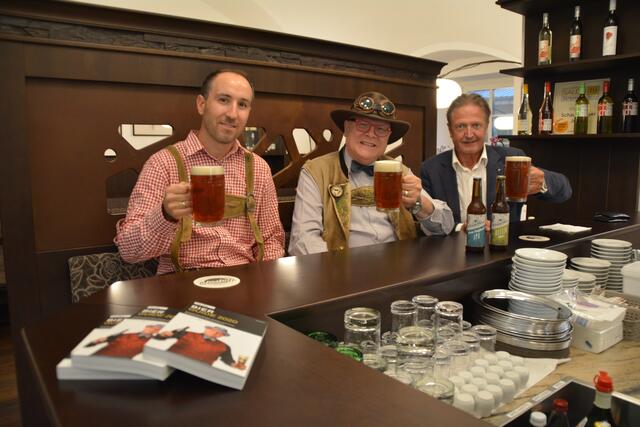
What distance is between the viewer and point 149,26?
2525 mm

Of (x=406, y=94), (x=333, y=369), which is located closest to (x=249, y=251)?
(x=333, y=369)

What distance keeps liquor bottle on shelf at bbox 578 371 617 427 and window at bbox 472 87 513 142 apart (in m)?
10.3

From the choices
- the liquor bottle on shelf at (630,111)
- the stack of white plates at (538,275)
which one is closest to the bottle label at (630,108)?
the liquor bottle on shelf at (630,111)

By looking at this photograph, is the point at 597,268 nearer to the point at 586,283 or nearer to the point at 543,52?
the point at 586,283

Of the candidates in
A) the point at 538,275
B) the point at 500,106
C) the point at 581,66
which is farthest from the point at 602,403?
the point at 500,106

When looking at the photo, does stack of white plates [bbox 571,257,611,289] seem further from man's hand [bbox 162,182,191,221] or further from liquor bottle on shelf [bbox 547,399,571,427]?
man's hand [bbox 162,182,191,221]

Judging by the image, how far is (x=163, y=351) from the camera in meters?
0.84

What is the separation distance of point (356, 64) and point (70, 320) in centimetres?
276

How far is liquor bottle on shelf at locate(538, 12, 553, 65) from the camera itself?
12.9 ft

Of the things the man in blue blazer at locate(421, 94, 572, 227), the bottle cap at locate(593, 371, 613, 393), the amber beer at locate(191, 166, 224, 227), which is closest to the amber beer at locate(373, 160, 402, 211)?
the amber beer at locate(191, 166, 224, 227)

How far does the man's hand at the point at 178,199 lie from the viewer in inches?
66.4

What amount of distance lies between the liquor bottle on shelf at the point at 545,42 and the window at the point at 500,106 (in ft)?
22.5

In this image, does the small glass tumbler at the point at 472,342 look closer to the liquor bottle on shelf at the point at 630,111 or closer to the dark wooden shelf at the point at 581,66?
the dark wooden shelf at the point at 581,66

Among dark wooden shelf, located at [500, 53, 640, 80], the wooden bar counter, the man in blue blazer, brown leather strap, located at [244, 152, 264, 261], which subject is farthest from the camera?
dark wooden shelf, located at [500, 53, 640, 80]
